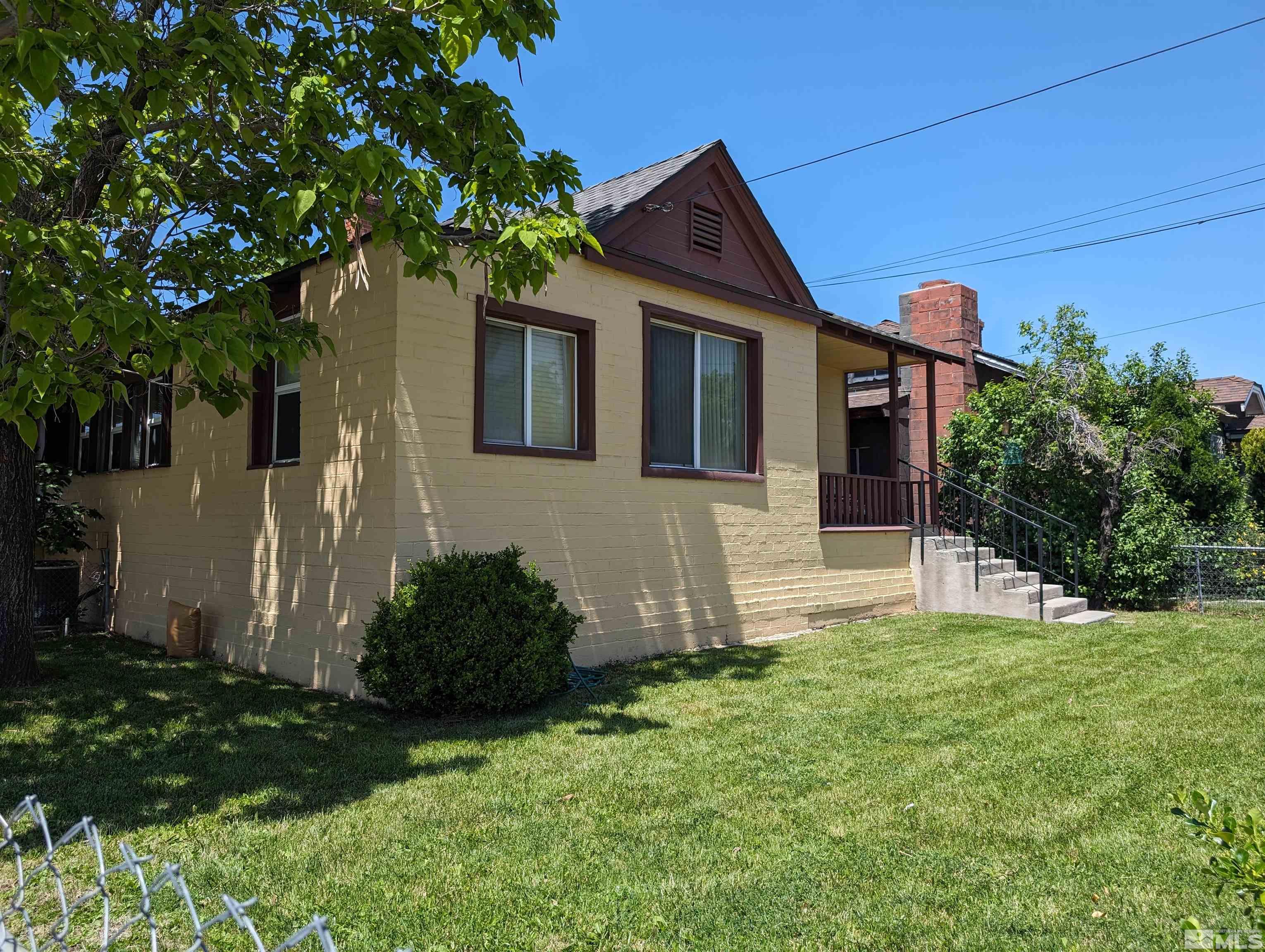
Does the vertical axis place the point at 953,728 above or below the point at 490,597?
below

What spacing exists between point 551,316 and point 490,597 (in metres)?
3.01

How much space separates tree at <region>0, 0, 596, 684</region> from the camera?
4559 millimetres

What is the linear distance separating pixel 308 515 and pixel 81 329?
4056mm

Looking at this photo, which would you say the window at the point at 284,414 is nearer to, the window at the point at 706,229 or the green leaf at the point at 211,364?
the green leaf at the point at 211,364

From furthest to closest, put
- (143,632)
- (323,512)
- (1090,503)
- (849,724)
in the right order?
1. (1090,503)
2. (143,632)
3. (323,512)
4. (849,724)

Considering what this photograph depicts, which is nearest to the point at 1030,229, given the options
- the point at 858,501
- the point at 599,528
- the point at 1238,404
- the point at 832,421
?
the point at 1238,404

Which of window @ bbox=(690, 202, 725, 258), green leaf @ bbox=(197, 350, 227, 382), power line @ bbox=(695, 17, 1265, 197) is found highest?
power line @ bbox=(695, 17, 1265, 197)

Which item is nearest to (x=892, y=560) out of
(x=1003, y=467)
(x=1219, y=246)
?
(x=1003, y=467)

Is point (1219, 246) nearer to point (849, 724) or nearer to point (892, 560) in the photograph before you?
point (892, 560)

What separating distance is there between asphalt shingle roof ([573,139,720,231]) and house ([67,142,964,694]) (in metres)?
0.06

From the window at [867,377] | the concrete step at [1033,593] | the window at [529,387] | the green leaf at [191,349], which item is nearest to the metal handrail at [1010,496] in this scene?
the concrete step at [1033,593]

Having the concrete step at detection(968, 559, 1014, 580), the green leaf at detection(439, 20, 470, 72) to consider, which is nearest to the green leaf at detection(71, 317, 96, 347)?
the green leaf at detection(439, 20, 470, 72)

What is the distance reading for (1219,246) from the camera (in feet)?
74.2

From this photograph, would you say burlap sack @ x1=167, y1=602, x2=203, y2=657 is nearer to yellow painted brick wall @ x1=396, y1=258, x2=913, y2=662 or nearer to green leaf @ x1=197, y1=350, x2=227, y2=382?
yellow painted brick wall @ x1=396, y1=258, x2=913, y2=662
